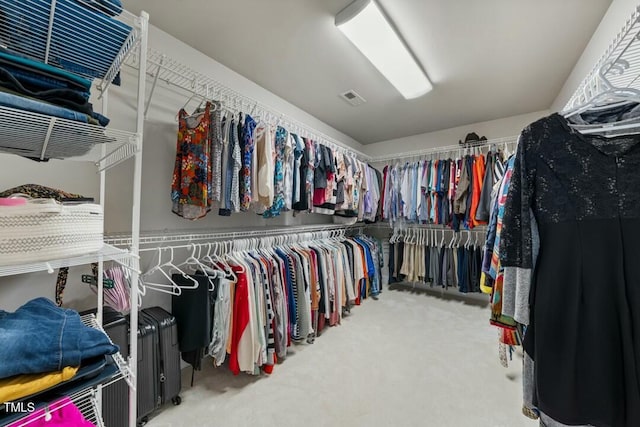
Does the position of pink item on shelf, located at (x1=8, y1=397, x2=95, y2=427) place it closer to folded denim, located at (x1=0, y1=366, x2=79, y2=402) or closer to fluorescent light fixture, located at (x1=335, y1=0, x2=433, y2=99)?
folded denim, located at (x1=0, y1=366, x2=79, y2=402)

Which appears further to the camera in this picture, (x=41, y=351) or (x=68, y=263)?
(x=68, y=263)

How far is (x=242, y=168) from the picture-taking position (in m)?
1.73

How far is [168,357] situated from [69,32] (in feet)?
5.16

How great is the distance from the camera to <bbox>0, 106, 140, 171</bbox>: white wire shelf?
0.67 metres

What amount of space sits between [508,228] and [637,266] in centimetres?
31

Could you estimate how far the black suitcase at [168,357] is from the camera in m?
1.40

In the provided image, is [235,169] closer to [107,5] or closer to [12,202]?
[107,5]

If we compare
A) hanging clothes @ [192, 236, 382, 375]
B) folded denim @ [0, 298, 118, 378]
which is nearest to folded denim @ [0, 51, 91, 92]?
folded denim @ [0, 298, 118, 378]

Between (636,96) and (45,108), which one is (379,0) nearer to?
(636,96)

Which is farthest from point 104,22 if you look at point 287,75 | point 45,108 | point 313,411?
point 313,411

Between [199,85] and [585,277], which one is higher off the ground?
[199,85]

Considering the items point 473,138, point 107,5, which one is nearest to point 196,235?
point 107,5

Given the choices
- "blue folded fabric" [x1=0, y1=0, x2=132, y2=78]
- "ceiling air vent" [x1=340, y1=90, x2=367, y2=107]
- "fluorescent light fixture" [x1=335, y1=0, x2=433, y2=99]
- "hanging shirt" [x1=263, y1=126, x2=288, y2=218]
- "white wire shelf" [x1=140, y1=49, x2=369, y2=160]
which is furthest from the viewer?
"ceiling air vent" [x1=340, y1=90, x2=367, y2=107]

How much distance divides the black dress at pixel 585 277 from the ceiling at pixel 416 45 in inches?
48.8
